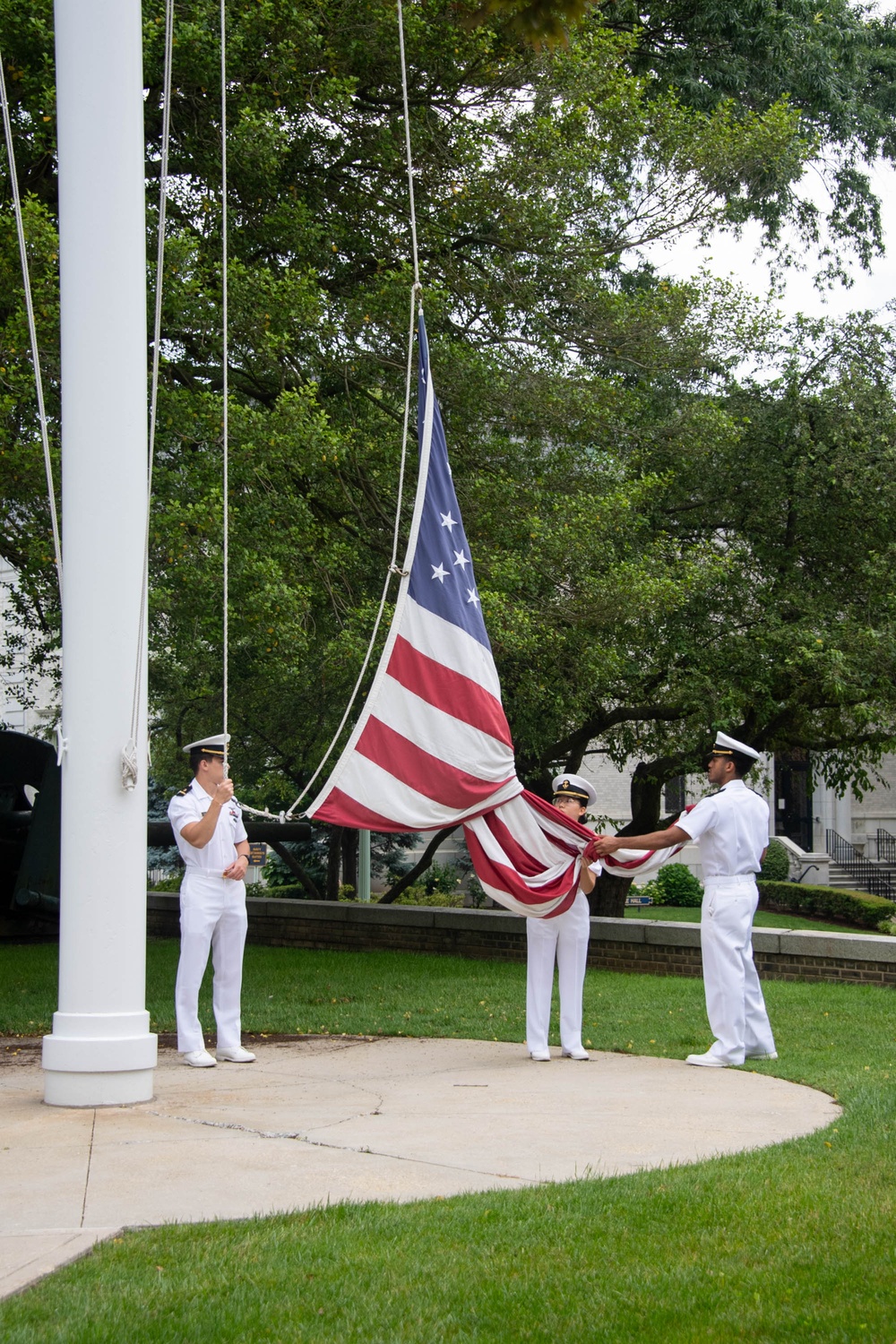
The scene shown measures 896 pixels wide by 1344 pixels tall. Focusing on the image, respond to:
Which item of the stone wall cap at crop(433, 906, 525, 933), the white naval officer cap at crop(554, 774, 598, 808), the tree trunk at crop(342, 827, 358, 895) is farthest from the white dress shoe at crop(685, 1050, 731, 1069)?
the tree trunk at crop(342, 827, 358, 895)

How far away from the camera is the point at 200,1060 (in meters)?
8.73

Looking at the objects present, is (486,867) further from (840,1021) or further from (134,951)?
(840,1021)

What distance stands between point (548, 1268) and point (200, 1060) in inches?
189

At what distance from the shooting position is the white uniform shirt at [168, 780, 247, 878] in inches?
346

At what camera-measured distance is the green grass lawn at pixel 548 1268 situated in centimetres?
385

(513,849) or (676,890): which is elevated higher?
(513,849)

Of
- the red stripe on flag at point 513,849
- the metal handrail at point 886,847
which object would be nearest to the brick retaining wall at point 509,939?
the red stripe on flag at point 513,849

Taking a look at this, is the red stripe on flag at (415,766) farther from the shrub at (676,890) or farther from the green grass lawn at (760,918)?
the shrub at (676,890)

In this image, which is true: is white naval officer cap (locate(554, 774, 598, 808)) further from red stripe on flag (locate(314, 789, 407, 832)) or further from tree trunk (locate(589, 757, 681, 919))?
tree trunk (locate(589, 757, 681, 919))

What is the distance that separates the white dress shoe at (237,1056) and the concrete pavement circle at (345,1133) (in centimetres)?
18

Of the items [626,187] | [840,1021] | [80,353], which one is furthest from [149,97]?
[840,1021]

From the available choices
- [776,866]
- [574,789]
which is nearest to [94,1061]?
[574,789]

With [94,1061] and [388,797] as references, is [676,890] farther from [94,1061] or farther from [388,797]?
[94,1061]

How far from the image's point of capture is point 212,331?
12.8 m
